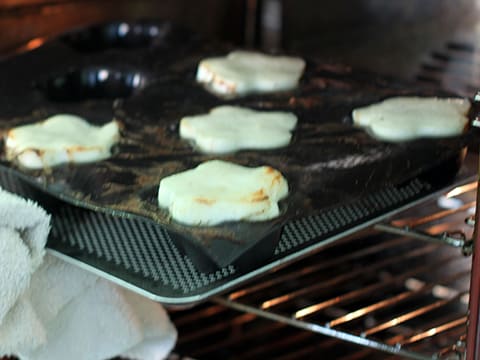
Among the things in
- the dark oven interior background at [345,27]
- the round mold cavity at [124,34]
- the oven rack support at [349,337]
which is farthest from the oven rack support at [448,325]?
the dark oven interior background at [345,27]

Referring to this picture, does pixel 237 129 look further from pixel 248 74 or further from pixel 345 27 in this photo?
pixel 345 27

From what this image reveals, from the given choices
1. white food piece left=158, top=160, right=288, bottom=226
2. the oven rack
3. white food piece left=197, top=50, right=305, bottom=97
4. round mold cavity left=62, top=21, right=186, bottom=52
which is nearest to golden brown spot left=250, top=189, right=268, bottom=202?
white food piece left=158, top=160, right=288, bottom=226

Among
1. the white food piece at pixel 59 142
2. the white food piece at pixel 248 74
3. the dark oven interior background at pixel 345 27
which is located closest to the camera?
the white food piece at pixel 59 142

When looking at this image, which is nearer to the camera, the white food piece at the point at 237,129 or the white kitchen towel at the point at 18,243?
the white kitchen towel at the point at 18,243

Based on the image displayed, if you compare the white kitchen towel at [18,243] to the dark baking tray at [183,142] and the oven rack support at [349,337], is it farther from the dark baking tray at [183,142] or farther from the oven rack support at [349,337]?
the oven rack support at [349,337]

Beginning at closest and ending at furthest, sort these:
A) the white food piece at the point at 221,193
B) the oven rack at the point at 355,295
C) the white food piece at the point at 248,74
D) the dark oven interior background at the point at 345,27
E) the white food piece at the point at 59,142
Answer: the white food piece at the point at 221,193 < the white food piece at the point at 59,142 < the white food piece at the point at 248,74 < the oven rack at the point at 355,295 < the dark oven interior background at the point at 345,27

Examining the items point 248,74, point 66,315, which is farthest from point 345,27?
point 66,315

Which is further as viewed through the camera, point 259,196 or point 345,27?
point 345,27
